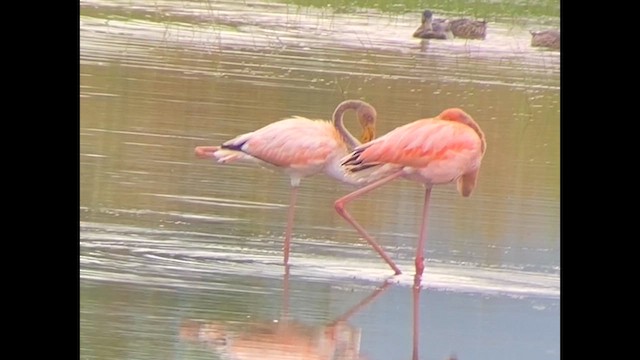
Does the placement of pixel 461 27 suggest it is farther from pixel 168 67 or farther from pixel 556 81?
pixel 168 67

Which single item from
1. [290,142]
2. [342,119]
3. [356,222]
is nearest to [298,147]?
[290,142]

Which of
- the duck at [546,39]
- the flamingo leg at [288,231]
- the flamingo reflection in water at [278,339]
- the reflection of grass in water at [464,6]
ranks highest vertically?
the reflection of grass in water at [464,6]

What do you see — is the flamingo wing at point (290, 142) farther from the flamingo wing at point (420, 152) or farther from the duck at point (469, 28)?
the duck at point (469, 28)

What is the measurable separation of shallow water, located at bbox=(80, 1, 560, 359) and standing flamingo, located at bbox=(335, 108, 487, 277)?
3cm

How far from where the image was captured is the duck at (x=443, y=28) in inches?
125

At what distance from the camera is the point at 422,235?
3.15 metres

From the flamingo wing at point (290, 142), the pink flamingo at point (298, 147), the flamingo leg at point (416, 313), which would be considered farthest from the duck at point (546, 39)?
the flamingo leg at point (416, 313)

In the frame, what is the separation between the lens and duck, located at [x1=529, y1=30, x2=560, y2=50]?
126 inches

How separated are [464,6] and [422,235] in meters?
0.67

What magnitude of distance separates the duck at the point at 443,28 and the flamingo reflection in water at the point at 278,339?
0.85 metres

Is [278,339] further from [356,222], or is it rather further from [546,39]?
[546,39]

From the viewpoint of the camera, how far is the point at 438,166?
123 inches
